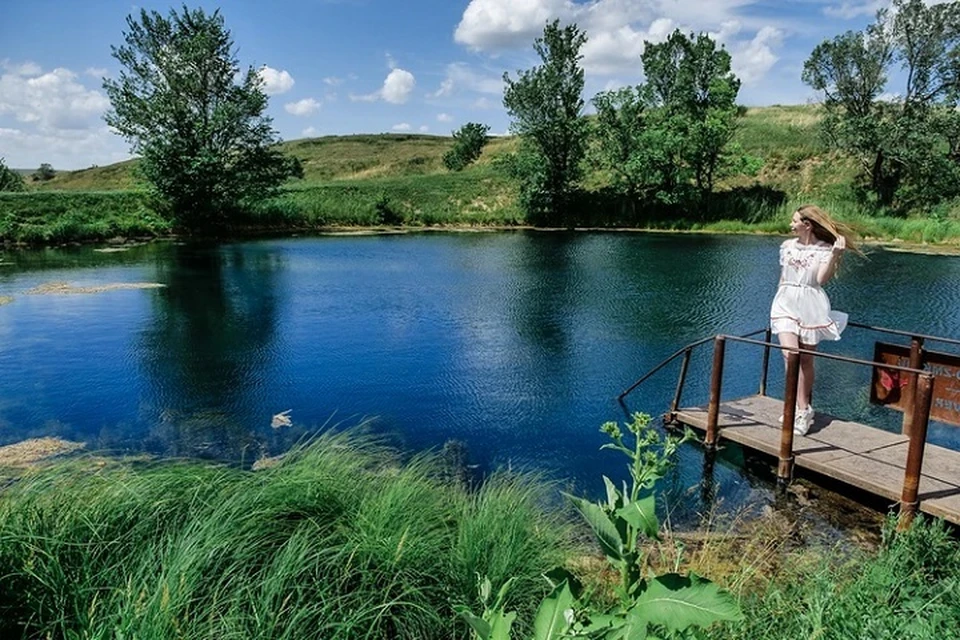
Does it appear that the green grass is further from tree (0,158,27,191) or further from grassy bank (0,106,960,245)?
tree (0,158,27,191)

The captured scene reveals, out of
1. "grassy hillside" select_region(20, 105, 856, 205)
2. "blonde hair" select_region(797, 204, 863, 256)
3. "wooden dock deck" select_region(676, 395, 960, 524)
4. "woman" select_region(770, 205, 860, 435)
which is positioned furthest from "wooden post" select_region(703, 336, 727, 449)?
"grassy hillside" select_region(20, 105, 856, 205)

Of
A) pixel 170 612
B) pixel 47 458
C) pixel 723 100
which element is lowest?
pixel 47 458

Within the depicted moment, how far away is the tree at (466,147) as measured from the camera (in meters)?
63.2

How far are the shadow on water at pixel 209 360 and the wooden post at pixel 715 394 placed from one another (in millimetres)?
5465

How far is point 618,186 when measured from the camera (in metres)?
43.8

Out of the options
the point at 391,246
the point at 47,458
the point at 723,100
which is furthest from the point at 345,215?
the point at 47,458

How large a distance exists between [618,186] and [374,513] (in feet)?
137

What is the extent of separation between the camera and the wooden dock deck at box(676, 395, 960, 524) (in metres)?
6.10

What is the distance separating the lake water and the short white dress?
1.85m

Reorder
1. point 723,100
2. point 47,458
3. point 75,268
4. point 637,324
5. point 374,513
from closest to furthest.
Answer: point 374,513 < point 47,458 < point 637,324 < point 75,268 < point 723,100

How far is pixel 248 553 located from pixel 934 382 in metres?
6.81

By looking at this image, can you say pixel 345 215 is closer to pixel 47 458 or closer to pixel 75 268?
pixel 75 268

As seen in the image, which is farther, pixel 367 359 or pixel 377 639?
pixel 367 359

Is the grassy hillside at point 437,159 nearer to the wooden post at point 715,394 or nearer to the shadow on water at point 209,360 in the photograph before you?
the shadow on water at point 209,360
